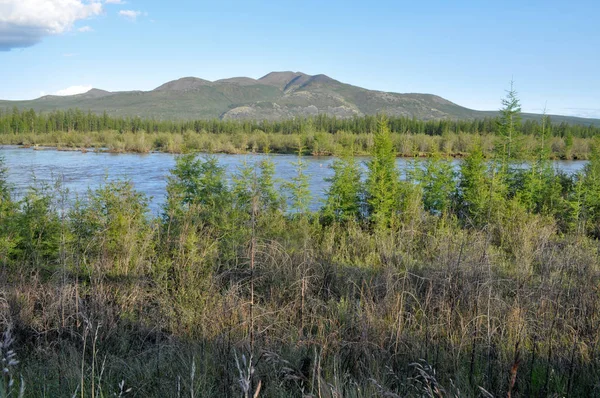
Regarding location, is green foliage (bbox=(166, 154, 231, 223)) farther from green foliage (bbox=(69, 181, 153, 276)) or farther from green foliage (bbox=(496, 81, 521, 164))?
green foliage (bbox=(496, 81, 521, 164))

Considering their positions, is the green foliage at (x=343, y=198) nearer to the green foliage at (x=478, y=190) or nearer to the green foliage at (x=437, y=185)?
the green foliage at (x=437, y=185)

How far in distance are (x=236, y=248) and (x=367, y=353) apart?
4.84 metres

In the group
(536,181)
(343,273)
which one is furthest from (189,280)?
(536,181)

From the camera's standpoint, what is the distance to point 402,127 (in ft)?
256

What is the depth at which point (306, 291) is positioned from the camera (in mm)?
6363

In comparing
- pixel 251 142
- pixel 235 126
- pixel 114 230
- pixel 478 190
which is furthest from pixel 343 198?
pixel 235 126

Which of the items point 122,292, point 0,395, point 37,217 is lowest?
point 122,292

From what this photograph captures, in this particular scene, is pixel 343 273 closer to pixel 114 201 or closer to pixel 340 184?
pixel 114 201

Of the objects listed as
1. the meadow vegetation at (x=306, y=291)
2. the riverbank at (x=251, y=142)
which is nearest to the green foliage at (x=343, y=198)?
the meadow vegetation at (x=306, y=291)

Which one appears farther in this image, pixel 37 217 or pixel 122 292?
pixel 37 217

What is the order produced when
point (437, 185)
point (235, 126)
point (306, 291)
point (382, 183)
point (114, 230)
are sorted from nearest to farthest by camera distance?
point (306, 291) < point (114, 230) < point (382, 183) < point (437, 185) < point (235, 126)

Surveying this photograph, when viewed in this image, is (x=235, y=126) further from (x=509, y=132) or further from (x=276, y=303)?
(x=276, y=303)

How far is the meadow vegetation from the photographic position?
3809 mm

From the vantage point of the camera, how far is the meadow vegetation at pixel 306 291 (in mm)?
3809
